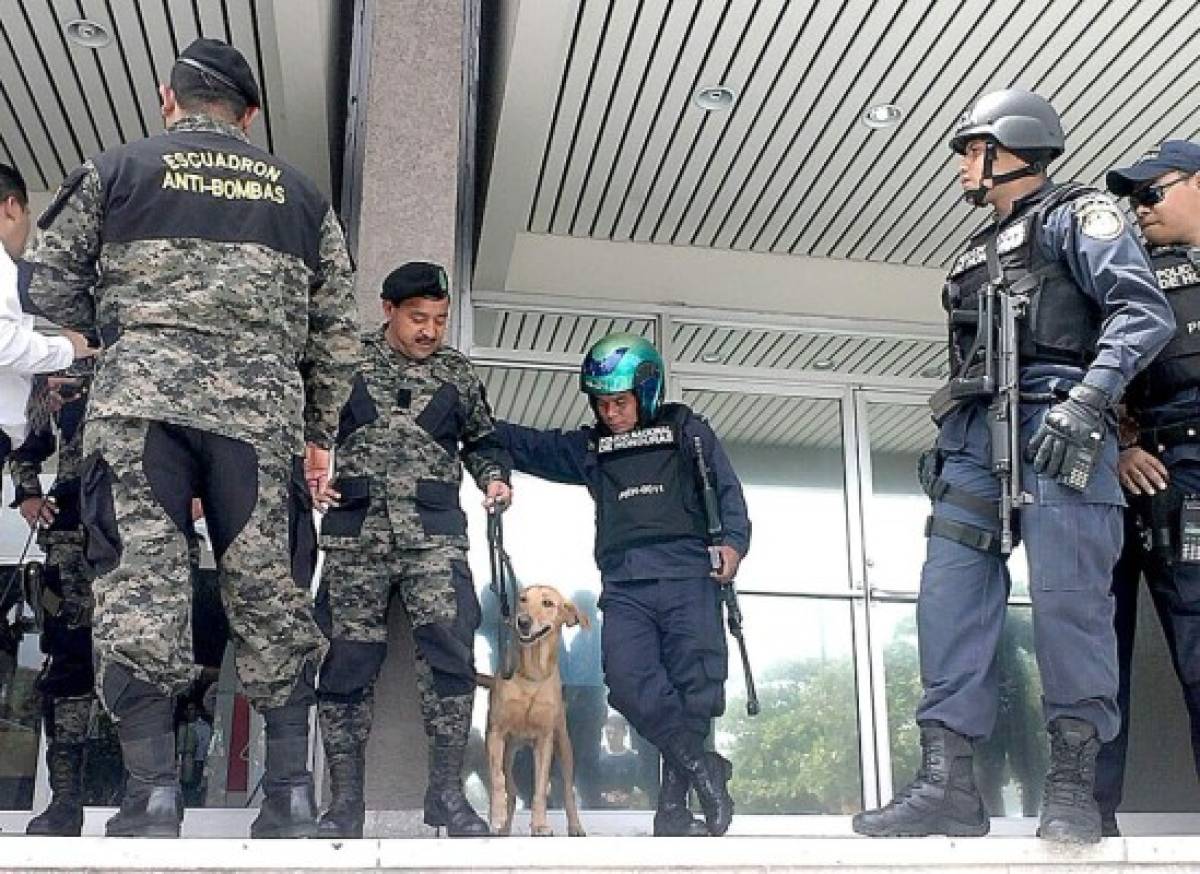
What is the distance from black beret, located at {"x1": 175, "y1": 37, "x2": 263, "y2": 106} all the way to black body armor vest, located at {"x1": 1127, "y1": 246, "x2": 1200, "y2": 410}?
8.35 ft

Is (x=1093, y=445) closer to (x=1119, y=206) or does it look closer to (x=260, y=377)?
(x=1119, y=206)

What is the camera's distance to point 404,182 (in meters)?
4.88

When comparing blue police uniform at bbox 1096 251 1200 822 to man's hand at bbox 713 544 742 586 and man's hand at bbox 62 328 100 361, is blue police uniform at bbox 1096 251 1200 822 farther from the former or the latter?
man's hand at bbox 62 328 100 361

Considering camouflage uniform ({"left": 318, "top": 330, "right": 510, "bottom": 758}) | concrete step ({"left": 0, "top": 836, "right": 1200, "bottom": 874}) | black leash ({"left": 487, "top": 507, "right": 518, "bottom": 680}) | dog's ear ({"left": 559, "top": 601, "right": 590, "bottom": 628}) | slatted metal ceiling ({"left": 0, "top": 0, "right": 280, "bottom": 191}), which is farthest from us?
slatted metal ceiling ({"left": 0, "top": 0, "right": 280, "bottom": 191})

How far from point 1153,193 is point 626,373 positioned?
1859mm

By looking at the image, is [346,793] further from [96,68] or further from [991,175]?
[96,68]

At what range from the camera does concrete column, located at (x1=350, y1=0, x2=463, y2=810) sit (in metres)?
4.27

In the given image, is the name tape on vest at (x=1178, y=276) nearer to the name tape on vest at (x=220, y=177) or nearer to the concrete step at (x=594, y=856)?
the concrete step at (x=594, y=856)

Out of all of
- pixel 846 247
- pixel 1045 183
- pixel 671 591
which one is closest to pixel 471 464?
pixel 671 591

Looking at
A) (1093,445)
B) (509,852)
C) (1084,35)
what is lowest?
(509,852)

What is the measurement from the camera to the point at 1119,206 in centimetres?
329

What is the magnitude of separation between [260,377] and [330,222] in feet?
1.69

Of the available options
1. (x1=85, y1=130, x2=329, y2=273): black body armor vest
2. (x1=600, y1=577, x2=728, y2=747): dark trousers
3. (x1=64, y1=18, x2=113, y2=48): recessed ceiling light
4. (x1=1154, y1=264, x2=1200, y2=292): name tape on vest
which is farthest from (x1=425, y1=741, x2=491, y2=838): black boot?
(x1=64, y1=18, x2=113, y2=48): recessed ceiling light

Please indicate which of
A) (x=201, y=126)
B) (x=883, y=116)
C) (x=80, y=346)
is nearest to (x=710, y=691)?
(x=80, y=346)
